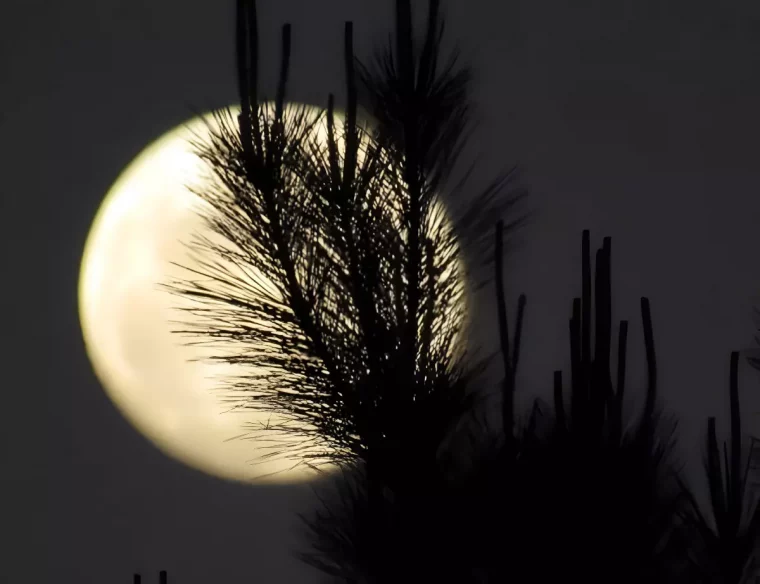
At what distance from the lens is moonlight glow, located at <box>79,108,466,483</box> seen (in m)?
0.59

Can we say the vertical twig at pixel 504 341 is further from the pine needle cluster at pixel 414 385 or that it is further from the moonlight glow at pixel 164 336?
the moonlight glow at pixel 164 336

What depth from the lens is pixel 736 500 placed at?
48cm

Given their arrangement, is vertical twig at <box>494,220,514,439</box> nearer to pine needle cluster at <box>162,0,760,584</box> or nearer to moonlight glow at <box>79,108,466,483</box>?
pine needle cluster at <box>162,0,760,584</box>

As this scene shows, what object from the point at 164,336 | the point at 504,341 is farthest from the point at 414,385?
the point at 164,336

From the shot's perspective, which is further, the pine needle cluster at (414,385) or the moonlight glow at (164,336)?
the moonlight glow at (164,336)

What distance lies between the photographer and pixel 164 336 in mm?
591

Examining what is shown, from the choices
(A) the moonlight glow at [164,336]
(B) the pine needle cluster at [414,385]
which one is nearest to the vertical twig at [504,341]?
(B) the pine needle cluster at [414,385]

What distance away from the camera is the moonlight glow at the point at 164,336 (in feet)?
1.93

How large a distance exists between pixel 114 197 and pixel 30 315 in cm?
13

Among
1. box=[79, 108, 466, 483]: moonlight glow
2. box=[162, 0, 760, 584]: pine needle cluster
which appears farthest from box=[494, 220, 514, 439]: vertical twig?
box=[79, 108, 466, 483]: moonlight glow

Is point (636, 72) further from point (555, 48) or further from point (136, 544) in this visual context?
point (136, 544)

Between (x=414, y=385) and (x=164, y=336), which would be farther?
(x=164, y=336)

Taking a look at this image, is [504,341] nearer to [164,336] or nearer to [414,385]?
[414,385]

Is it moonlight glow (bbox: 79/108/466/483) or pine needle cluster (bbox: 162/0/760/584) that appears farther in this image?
moonlight glow (bbox: 79/108/466/483)
